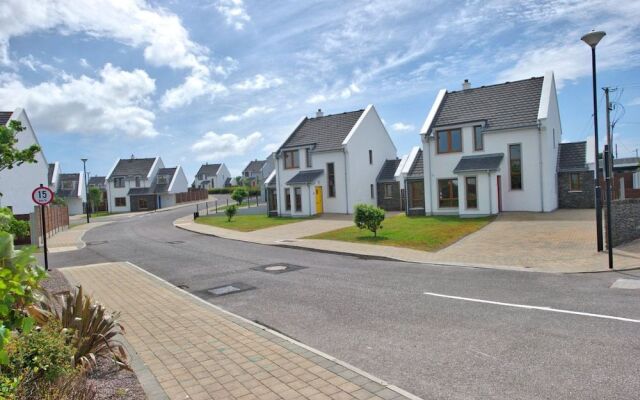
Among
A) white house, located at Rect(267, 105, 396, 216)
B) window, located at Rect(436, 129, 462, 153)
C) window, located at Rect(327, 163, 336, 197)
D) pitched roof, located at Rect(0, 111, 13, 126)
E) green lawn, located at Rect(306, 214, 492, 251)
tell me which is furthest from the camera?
window, located at Rect(327, 163, 336, 197)

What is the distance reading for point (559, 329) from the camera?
23.8 ft

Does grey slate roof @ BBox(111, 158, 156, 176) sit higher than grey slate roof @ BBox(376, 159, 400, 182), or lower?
higher

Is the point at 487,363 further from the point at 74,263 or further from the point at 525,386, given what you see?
the point at 74,263

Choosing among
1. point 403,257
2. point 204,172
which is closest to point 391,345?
point 403,257

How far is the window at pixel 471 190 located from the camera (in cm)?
2817

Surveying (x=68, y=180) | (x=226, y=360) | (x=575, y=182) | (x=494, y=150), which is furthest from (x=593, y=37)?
(x=68, y=180)

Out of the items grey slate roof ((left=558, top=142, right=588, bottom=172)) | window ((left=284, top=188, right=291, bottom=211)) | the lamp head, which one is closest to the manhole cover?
the lamp head

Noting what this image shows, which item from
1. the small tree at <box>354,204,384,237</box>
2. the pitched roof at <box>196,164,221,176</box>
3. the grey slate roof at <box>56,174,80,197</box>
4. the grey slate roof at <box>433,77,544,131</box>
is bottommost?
the small tree at <box>354,204,384,237</box>

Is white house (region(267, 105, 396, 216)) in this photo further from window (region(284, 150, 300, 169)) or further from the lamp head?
the lamp head

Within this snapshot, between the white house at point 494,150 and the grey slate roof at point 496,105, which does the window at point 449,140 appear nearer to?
the white house at point 494,150

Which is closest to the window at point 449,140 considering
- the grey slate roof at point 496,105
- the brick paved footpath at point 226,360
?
the grey slate roof at point 496,105

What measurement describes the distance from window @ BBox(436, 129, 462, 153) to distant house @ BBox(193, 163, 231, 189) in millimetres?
88568

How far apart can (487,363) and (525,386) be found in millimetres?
753

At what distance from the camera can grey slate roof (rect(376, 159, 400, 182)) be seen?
39344 millimetres
